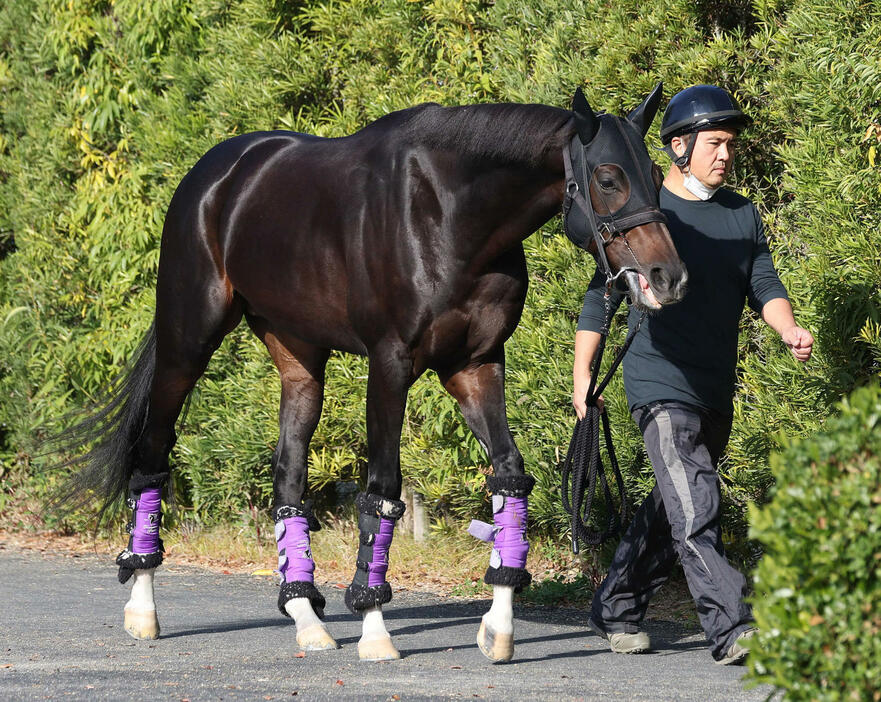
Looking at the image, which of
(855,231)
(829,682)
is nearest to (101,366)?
(855,231)

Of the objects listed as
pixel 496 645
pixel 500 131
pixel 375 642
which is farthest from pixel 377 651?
pixel 500 131

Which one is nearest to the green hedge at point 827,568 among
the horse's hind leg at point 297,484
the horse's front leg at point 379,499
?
the horse's front leg at point 379,499

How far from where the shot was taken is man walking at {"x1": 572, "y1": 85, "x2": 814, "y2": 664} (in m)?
4.75

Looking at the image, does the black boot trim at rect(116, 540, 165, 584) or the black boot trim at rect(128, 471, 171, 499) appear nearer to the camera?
the black boot trim at rect(116, 540, 165, 584)

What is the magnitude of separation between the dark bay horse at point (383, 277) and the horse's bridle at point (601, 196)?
2 cm

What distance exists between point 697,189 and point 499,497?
4.83 feet

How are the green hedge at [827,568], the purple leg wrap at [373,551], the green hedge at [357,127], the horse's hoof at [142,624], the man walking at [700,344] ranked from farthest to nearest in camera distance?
1. the horse's hoof at [142,624]
2. the green hedge at [357,127]
3. the purple leg wrap at [373,551]
4. the man walking at [700,344]
5. the green hedge at [827,568]

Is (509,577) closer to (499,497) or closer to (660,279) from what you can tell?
(499,497)

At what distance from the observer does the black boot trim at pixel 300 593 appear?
217 inches

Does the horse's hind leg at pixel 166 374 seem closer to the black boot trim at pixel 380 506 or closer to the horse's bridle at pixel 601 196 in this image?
the black boot trim at pixel 380 506

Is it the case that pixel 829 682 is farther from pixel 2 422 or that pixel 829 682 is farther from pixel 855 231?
pixel 2 422

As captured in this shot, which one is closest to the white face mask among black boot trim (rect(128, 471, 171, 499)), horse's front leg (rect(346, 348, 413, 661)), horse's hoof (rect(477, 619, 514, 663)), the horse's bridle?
the horse's bridle

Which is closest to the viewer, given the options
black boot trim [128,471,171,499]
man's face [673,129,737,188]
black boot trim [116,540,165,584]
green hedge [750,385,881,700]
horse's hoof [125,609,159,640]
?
green hedge [750,385,881,700]

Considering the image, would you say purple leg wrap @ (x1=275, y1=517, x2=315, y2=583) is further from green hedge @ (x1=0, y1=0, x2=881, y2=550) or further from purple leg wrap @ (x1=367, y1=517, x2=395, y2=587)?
green hedge @ (x1=0, y1=0, x2=881, y2=550)
